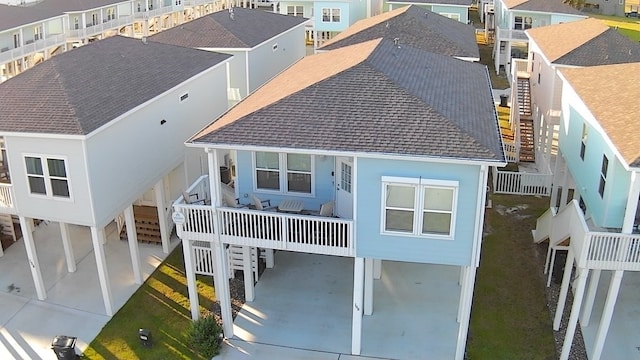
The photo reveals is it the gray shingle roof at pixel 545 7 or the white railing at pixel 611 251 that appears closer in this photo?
the white railing at pixel 611 251

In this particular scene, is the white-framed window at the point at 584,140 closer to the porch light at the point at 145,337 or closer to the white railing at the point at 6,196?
the porch light at the point at 145,337

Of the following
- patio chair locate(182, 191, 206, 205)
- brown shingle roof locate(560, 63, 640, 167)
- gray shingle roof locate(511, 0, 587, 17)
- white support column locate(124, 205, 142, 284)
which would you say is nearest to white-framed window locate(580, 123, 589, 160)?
brown shingle roof locate(560, 63, 640, 167)

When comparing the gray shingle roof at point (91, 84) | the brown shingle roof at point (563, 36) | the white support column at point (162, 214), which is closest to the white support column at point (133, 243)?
the white support column at point (162, 214)

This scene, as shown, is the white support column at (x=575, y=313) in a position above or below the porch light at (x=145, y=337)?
above

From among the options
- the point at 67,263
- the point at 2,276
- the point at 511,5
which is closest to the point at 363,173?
the point at 67,263

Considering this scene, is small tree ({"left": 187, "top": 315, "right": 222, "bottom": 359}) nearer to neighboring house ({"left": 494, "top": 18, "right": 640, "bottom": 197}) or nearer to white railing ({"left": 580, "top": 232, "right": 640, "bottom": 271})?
white railing ({"left": 580, "top": 232, "right": 640, "bottom": 271})

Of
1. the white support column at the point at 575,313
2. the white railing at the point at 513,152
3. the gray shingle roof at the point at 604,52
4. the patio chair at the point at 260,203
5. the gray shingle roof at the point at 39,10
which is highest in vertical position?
the gray shingle roof at the point at 604,52

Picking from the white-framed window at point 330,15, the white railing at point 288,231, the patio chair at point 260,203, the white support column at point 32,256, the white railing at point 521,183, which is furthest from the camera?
the white-framed window at point 330,15
